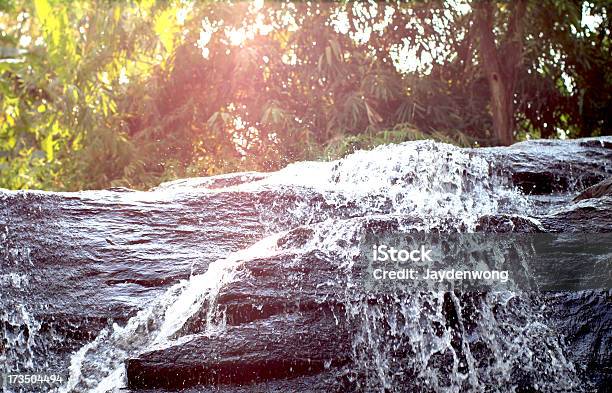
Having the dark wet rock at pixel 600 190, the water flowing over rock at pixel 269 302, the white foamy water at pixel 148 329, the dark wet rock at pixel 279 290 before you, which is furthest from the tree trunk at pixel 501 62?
the dark wet rock at pixel 279 290

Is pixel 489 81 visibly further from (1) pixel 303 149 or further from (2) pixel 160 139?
(2) pixel 160 139

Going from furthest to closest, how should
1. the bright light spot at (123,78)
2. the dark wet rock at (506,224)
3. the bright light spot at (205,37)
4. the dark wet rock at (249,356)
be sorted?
the bright light spot at (123,78), the bright light spot at (205,37), the dark wet rock at (506,224), the dark wet rock at (249,356)

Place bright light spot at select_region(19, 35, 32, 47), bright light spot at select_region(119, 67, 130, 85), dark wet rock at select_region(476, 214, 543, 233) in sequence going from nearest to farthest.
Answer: dark wet rock at select_region(476, 214, 543, 233) → bright light spot at select_region(119, 67, 130, 85) → bright light spot at select_region(19, 35, 32, 47)

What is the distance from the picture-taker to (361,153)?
4484 mm

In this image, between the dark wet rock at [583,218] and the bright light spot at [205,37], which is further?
the bright light spot at [205,37]

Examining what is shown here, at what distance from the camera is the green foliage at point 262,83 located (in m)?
7.94

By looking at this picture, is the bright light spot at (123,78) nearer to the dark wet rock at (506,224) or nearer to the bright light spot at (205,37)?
the bright light spot at (205,37)

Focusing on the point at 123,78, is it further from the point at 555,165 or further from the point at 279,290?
the point at 279,290

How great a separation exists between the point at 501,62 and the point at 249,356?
6.40m

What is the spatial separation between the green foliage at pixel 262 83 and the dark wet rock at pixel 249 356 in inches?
198

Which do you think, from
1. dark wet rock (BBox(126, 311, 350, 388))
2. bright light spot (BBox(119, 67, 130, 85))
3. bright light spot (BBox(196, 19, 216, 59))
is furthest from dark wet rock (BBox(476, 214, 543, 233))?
bright light spot (BBox(119, 67, 130, 85))

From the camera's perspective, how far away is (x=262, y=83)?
27.4 feet

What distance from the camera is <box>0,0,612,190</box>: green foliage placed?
7941 millimetres

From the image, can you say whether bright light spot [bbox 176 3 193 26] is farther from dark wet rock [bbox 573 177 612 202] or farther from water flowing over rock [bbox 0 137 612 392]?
dark wet rock [bbox 573 177 612 202]
